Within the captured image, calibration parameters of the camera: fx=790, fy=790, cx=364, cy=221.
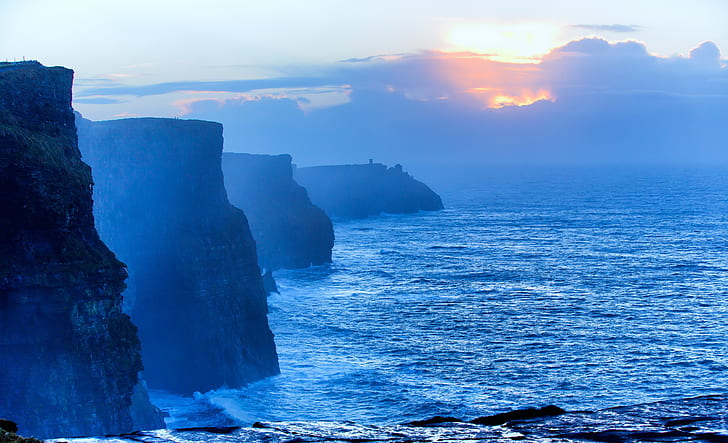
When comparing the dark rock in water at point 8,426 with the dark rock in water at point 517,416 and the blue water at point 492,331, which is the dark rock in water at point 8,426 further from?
the blue water at point 492,331

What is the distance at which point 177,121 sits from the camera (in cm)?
7069

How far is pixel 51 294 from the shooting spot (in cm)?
3759

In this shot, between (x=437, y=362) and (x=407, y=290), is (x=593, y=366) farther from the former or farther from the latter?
(x=407, y=290)

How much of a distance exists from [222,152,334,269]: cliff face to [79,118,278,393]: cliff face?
53.8m

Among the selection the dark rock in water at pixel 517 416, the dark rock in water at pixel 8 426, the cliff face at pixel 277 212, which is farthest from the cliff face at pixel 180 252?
the cliff face at pixel 277 212

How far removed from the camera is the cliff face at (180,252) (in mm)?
63969

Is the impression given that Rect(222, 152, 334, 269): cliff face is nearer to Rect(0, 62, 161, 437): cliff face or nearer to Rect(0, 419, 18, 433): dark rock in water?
Rect(0, 62, 161, 437): cliff face

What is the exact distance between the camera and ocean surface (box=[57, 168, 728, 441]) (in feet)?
194

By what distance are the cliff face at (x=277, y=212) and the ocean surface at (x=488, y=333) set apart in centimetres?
421

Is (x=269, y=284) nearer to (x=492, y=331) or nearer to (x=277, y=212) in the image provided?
(x=277, y=212)

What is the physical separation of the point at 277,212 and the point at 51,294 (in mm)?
92541

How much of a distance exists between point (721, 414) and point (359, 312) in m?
71.9

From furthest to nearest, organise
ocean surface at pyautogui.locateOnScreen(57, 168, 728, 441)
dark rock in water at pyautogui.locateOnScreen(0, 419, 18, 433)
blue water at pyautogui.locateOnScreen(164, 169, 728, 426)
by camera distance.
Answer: blue water at pyautogui.locateOnScreen(164, 169, 728, 426) < ocean surface at pyautogui.locateOnScreen(57, 168, 728, 441) < dark rock in water at pyautogui.locateOnScreen(0, 419, 18, 433)

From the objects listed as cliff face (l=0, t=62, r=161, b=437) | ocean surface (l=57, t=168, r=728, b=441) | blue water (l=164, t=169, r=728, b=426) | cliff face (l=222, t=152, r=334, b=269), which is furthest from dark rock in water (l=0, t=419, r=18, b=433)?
cliff face (l=222, t=152, r=334, b=269)
